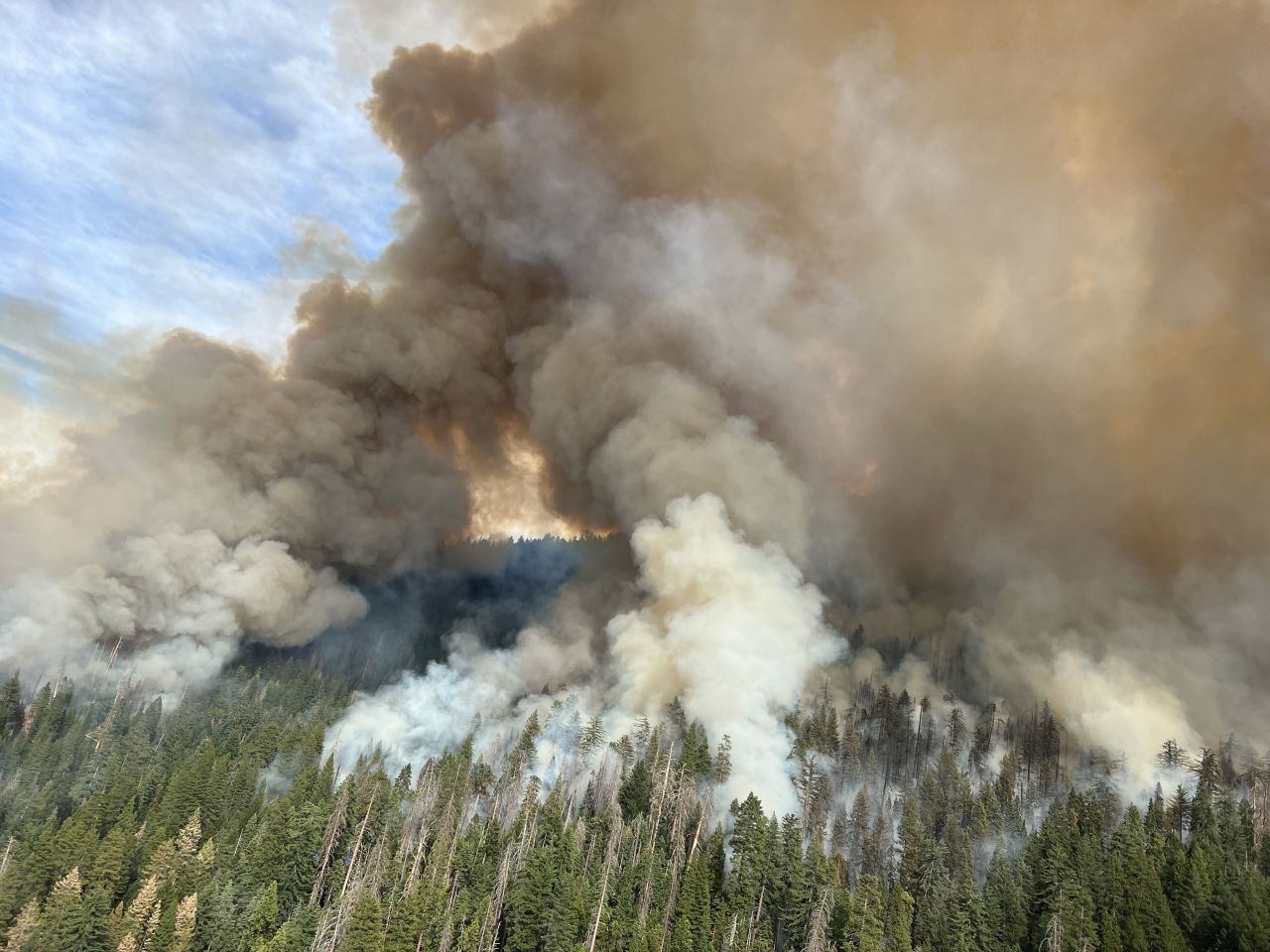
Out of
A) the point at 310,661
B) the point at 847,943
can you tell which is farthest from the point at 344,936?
the point at 310,661

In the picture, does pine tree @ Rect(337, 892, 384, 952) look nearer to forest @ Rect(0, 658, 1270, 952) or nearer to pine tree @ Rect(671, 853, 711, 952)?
forest @ Rect(0, 658, 1270, 952)

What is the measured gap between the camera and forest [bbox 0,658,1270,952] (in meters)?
53.1

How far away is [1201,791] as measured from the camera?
264ft

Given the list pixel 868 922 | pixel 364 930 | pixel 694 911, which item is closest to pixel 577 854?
pixel 694 911

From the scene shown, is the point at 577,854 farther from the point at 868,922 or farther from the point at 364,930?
the point at 868,922

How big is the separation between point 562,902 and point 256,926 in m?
21.1

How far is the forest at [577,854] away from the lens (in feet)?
174

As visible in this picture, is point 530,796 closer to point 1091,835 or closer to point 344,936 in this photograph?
point 344,936

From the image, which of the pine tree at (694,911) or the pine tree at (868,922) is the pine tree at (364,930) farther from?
the pine tree at (868,922)

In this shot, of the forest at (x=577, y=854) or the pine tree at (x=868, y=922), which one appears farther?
the forest at (x=577, y=854)

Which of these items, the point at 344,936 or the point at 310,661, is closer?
the point at 344,936

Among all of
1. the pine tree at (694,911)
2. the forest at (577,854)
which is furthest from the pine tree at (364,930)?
the pine tree at (694,911)

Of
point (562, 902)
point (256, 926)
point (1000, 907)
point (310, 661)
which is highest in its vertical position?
point (310, 661)

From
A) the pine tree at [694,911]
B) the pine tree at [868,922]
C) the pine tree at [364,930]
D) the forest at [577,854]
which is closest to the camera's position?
the pine tree at [364,930]
